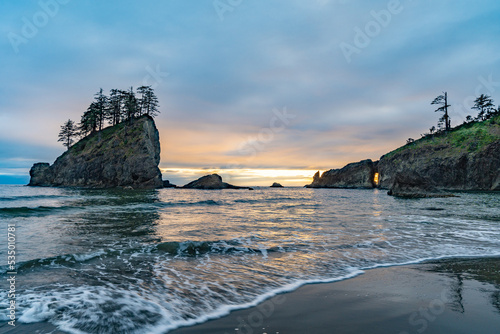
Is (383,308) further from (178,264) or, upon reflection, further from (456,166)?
(456,166)

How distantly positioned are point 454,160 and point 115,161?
83107 millimetres

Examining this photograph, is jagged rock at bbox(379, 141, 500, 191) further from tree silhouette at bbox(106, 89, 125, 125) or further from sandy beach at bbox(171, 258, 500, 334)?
tree silhouette at bbox(106, 89, 125, 125)

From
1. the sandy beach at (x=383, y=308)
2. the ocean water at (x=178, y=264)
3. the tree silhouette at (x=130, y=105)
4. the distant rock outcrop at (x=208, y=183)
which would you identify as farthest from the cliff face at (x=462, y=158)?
the tree silhouette at (x=130, y=105)

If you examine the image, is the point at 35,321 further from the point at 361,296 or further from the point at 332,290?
the point at 361,296

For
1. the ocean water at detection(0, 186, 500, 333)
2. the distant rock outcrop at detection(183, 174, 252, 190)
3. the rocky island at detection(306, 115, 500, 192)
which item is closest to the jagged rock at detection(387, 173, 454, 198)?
the rocky island at detection(306, 115, 500, 192)

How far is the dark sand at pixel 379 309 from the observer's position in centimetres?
339

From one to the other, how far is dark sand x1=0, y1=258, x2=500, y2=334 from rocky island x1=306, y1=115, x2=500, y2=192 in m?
44.9

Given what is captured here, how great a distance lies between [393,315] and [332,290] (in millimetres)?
1323

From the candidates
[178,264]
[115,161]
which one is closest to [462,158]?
[178,264]

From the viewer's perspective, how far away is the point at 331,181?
4931 inches

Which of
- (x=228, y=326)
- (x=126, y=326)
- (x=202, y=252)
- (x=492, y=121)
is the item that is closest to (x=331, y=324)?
(x=228, y=326)

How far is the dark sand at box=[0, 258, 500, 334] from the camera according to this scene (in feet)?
11.1

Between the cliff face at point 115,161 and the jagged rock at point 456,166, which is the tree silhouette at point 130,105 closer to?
the cliff face at point 115,161

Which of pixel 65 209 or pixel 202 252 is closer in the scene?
pixel 202 252
